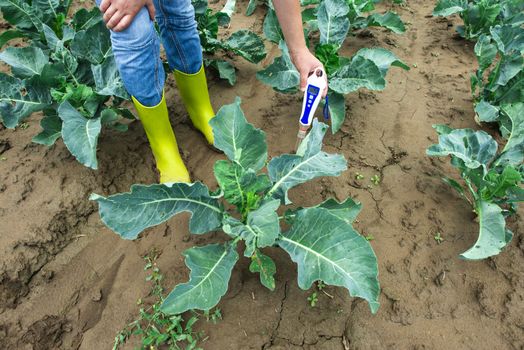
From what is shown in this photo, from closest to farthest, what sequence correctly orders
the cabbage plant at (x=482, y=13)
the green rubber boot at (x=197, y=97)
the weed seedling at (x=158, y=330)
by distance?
the weed seedling at (x=158, y=330), the green rubber boot at (x=197, y=97), the cabbage plant at (x=482, y=13)

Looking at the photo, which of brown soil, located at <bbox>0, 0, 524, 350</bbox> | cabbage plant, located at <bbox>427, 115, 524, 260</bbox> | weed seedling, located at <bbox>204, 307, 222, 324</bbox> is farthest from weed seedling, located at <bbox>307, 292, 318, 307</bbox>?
cabbage plant, located at <bbox>427, 115, 524, 260</bbox>

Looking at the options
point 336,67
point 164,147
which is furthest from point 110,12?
point 336,67

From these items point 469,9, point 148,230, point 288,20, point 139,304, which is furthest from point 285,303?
point 469,9

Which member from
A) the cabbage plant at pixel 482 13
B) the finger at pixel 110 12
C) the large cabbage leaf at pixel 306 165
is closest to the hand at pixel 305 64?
the large cabbage leaf at pixel 306 165

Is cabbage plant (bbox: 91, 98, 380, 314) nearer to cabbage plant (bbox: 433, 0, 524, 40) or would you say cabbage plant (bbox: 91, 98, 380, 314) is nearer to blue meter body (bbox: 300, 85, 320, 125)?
blue meter body (bbox: 300, 85, 320, 125)

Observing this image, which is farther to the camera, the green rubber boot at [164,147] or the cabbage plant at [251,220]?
the green rubber boot at [164,147]

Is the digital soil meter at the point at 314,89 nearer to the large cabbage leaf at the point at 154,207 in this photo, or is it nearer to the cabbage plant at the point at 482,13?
the large cabbage leaf at the point at 154,207

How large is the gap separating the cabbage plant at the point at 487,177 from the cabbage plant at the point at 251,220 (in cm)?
65

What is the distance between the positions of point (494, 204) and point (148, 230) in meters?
1.86

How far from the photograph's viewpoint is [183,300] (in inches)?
59.7

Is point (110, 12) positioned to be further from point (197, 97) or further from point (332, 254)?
point (332, 254)

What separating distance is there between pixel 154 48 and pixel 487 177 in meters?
1.85

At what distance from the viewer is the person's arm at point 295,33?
1854 millimetres

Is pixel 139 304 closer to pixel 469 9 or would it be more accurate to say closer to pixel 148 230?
pixel 148 230
